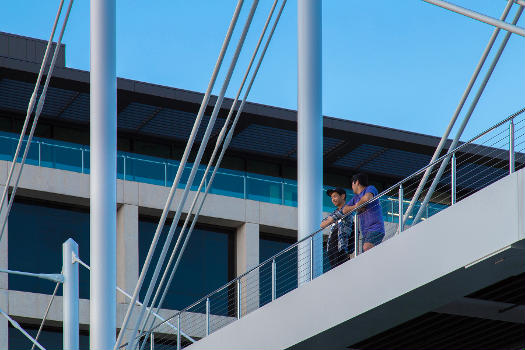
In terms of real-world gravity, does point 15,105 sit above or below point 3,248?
above

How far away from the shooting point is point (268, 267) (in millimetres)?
38406

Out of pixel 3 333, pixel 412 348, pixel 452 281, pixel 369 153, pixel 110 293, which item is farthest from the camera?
pixel 369 153

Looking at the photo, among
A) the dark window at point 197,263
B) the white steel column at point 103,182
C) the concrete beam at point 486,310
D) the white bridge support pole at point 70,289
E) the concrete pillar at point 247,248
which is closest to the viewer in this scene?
the concrete beam at point 486,310

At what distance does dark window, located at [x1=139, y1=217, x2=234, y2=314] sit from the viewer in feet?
120

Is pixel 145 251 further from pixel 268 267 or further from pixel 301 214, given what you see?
pixel 301 214

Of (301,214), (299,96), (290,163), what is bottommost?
(301,214)

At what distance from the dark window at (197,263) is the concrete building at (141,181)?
39 mm

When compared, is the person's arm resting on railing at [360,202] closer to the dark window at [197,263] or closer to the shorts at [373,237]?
the shorts at [373,237]

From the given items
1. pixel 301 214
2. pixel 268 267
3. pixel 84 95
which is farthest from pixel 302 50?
pixel 268 267

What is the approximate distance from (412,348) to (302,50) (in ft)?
19.9

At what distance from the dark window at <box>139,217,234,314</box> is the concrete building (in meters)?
0.04


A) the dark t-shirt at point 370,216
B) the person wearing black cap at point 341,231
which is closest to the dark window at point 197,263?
the person wearing black cap at point 341,231

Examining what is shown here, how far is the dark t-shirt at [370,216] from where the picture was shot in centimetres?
1705

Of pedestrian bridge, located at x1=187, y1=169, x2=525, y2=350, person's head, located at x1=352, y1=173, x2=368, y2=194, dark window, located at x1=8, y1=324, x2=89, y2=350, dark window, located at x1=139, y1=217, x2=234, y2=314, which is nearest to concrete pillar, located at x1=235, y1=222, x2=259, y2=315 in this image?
dark window, located at x1=139, y1=217, x2=234, y2=314
